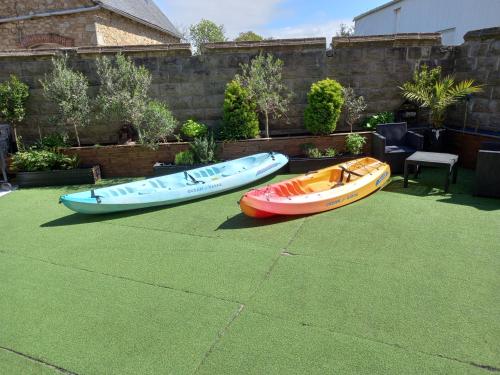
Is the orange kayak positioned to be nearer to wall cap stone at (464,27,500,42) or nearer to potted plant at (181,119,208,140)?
potted plant at (181,119,208,140)

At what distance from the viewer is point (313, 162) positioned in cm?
736

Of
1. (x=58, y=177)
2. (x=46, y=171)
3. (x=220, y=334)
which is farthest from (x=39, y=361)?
(x=46, y=171)

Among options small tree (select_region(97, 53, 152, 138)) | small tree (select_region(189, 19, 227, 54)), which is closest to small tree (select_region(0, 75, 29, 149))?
small tree (select_region(97, 53, 152, 138))

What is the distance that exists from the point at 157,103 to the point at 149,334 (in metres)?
6.30

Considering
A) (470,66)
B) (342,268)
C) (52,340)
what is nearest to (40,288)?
(52,340)

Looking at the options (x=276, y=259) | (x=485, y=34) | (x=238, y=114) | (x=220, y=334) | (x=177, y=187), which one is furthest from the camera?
(x=238, y=114)

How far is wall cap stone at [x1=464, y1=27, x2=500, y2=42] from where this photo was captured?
685cm

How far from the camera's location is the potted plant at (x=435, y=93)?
725 centimetres

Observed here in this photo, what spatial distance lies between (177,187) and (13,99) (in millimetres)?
4880

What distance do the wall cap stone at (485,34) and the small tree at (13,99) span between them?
1022 cm

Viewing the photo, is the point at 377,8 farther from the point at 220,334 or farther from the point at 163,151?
the point at 220,334

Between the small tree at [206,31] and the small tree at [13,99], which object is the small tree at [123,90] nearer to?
the small tree at [13,99]

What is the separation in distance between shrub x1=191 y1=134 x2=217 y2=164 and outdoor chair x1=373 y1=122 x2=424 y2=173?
11.6ft

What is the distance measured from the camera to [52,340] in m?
2.93
